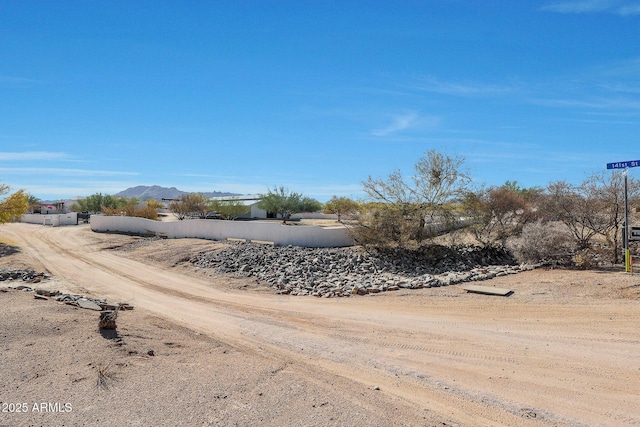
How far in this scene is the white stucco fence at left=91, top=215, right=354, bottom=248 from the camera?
87.1 feet

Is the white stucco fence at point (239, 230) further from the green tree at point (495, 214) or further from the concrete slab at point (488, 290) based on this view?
the concrete slab at point (488, 290)

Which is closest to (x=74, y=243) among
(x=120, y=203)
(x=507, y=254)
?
(x=507, y=254)

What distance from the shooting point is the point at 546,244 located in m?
19.8

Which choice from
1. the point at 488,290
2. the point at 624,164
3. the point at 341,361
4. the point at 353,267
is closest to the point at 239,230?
the point at 353,267

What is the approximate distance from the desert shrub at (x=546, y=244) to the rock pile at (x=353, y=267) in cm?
99

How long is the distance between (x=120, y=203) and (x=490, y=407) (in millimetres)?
73596

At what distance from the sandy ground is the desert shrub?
3.72 m

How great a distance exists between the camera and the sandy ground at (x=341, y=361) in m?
6.08

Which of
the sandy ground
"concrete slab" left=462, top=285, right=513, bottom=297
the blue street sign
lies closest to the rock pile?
"concrete slab" left=462, top=285, right=513, bottom=297

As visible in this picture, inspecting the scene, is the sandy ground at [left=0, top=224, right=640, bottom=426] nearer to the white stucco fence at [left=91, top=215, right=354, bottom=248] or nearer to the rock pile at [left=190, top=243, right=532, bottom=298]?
the rock pile at [left=190, top=243, right=532, bottom=298]

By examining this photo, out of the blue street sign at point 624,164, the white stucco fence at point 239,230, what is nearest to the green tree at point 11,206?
the white stucco fence at point 239,230

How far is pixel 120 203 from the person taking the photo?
71.8 meters

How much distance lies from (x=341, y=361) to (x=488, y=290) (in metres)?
8.37

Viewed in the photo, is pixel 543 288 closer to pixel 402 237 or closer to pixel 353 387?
pixel 402 237
